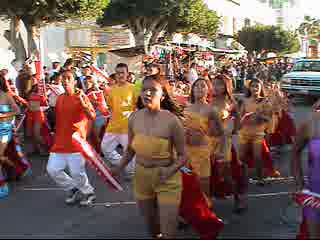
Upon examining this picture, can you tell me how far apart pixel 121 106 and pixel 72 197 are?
1.70m

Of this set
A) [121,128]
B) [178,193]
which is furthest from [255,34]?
[178,193]

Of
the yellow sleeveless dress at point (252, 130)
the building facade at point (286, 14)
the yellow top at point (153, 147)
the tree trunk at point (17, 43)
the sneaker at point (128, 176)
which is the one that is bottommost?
the sneaker at point (128, 176)

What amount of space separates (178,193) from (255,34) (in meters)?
51.5

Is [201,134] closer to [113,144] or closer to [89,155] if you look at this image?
[89,155]

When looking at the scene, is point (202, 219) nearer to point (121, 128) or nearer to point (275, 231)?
point (275, 231)

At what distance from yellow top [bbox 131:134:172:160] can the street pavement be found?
1.35m

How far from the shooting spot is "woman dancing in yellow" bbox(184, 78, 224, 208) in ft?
16.1

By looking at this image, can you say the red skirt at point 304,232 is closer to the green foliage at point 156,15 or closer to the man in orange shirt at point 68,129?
the man in orange shirt at point 68,129

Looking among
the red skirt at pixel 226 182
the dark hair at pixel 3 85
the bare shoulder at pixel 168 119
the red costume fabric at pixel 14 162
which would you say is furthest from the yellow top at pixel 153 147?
the red costume fabric at pixel 14 162

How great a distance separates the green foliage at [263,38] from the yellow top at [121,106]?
1874 inches

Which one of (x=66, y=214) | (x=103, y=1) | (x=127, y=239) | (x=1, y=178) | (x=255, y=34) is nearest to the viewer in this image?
(x=127, y=239)

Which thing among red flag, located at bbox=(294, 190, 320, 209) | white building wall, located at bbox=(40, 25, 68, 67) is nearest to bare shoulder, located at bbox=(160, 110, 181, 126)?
red flag, located at bbox=(294, 190, 320, 209)

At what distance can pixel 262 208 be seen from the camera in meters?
5.92

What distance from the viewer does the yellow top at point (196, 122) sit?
4.92 metres
